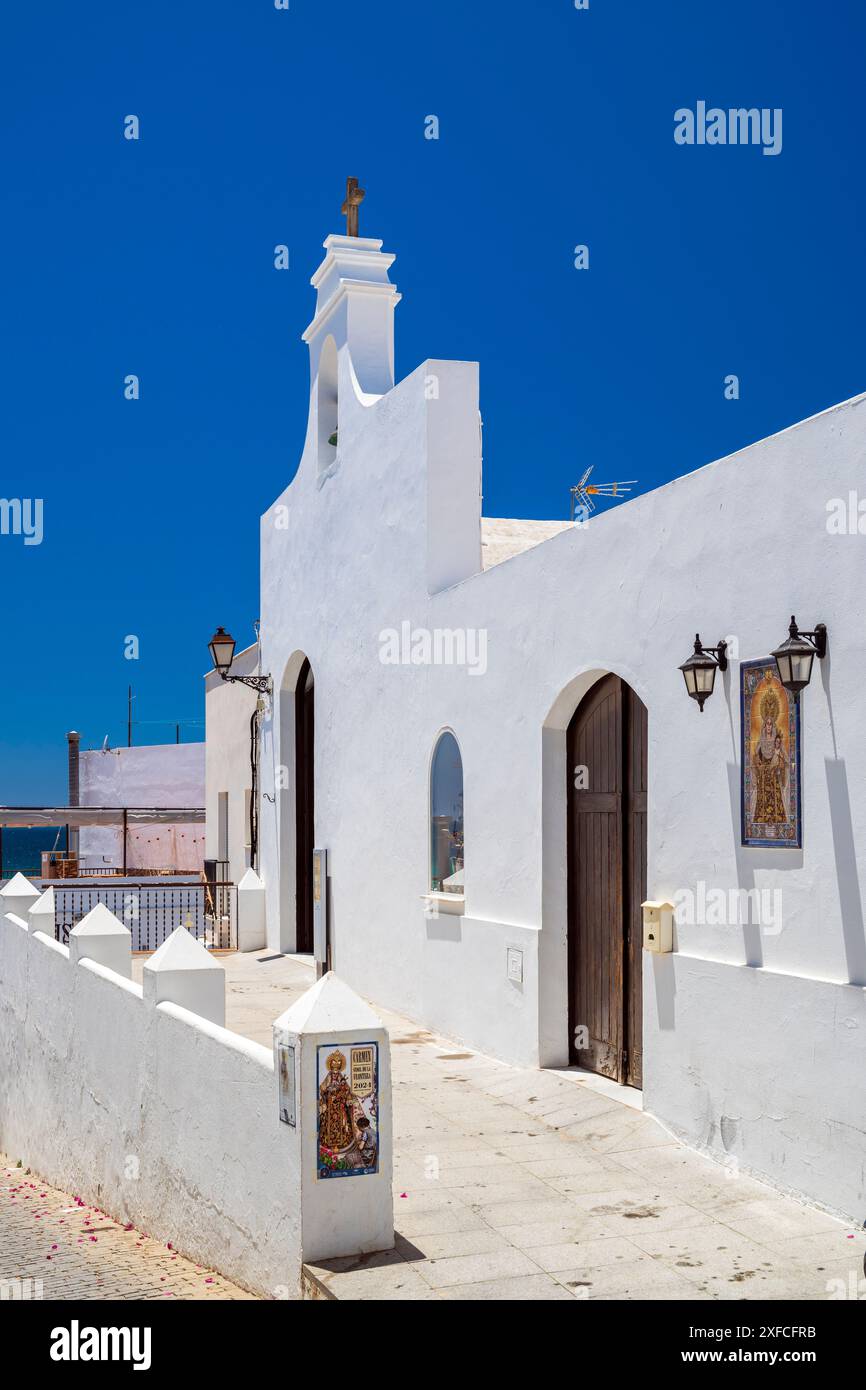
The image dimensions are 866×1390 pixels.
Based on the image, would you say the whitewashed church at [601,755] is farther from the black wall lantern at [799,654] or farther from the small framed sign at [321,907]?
the small framed sign at [321,907]

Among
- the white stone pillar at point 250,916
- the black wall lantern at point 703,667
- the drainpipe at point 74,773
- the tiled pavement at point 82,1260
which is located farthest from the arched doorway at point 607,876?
the drainpipe at point 74,773

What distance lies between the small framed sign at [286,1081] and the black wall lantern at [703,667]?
296cm

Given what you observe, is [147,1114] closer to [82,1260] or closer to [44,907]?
[82,1260]

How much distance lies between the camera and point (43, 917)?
13688mm

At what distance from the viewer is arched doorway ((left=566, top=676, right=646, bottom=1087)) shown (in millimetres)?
8500

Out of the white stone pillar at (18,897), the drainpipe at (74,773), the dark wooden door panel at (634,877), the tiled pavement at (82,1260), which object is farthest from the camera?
the drainpipe at (74,773)

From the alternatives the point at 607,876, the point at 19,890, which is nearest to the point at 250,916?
the point at 19,890

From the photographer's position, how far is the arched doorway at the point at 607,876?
8500 mm

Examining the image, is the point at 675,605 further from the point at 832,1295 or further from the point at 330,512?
the point at 330,512

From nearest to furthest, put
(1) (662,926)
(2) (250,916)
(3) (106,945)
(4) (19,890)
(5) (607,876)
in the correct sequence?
(1) (662,926), (5) (607,876), (3) (106,945), (4) (19,890), (2) (250,916)

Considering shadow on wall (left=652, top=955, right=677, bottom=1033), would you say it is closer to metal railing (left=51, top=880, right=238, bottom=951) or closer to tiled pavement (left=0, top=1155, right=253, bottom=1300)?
tiled pavement (left=0, top=1155, right=253, bottom=1300)

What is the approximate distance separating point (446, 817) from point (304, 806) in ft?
19.9
